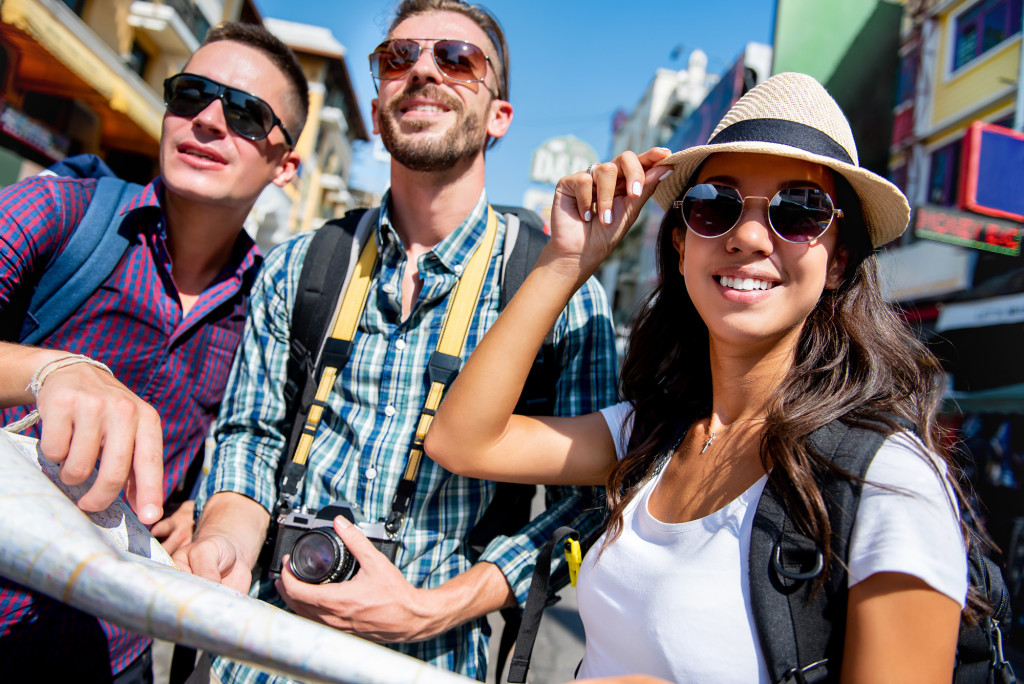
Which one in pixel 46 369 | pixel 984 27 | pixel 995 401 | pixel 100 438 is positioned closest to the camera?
pixel 100 438

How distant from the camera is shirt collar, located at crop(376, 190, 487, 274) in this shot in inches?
81.8

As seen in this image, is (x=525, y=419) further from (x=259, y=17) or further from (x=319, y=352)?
(x=259, y=17)

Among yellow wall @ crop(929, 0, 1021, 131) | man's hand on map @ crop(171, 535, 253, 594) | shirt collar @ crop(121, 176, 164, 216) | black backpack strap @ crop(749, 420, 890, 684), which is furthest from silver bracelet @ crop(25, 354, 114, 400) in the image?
yellow wall @ crop(929, 0, 1021, 131)

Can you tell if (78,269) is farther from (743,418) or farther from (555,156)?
(555,156)

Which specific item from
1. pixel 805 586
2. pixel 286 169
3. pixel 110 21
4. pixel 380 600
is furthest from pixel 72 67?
pixel 805 586

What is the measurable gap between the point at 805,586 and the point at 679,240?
98cm

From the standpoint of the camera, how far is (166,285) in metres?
2.11

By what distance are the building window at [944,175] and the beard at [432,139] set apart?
468 inches

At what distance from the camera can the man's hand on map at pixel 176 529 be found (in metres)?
1.93

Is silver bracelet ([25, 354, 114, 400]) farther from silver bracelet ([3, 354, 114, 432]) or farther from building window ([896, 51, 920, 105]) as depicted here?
building window ([896, 51, 920, 105])

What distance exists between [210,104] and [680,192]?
170 cm

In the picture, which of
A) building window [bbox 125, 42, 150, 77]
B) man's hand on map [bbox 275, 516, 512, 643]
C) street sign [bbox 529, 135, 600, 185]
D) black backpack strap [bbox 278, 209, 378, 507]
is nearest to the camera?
man's hand on map [bbox 275, 516, 512, 643]

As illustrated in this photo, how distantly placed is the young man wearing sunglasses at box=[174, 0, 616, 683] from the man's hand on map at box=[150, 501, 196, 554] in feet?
0.49

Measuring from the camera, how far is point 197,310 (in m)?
2.13
